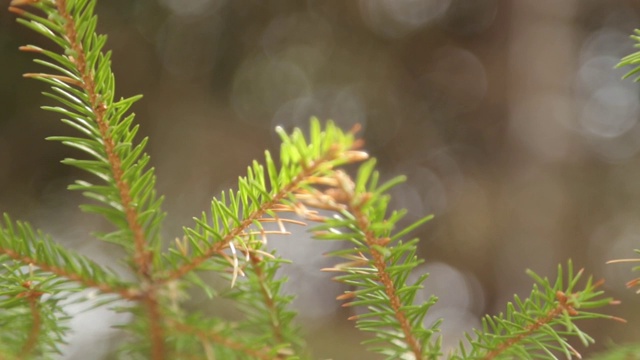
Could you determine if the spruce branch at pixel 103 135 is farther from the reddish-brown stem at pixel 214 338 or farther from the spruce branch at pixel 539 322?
the spruce branch at pixel 539 322

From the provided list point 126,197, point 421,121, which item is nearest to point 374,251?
point 126,197

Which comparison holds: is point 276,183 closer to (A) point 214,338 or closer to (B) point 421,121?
(A) point 214,338

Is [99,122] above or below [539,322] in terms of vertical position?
above

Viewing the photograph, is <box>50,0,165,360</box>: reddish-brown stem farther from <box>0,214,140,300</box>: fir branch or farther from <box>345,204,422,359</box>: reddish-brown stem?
<box>345,204,422,359</box>: reddish-brown stem

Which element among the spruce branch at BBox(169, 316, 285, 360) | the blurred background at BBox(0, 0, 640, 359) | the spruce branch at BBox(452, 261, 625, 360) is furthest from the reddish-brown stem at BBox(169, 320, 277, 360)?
the blurred background at BBox(0, 0, 640, 359)

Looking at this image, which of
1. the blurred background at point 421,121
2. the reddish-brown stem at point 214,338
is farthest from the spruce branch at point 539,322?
the blurred background at point 421,121

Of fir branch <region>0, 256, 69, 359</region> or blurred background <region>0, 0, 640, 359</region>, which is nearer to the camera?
fir branch <region>0, 256, 69, 359</region>

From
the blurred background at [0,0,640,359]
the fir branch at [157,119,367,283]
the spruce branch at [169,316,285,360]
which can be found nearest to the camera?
the fir branch at [157,119,367,283]

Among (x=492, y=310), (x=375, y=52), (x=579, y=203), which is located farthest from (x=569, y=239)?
(x=375, y=52)

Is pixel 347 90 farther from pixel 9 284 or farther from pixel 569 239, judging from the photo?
pixel 9 284

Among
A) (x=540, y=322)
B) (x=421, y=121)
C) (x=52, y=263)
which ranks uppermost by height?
(x=421, y=121)
